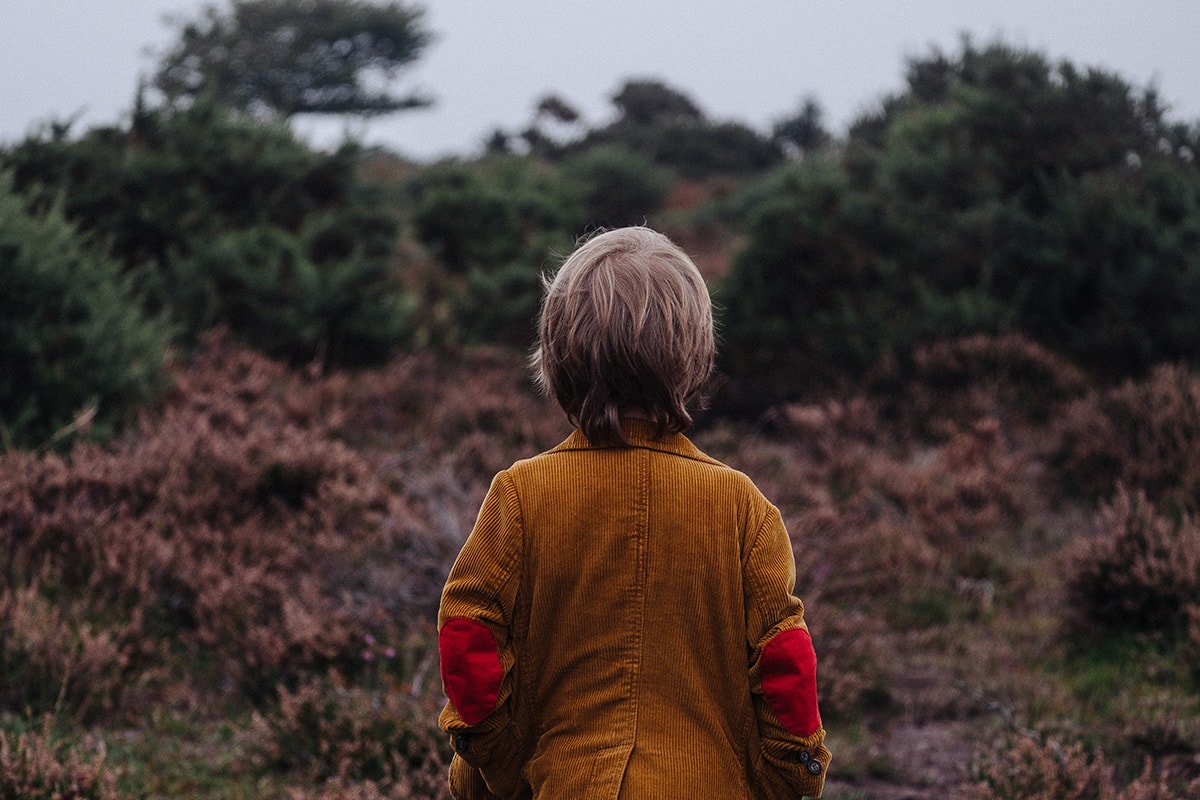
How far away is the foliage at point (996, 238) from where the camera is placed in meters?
9.53

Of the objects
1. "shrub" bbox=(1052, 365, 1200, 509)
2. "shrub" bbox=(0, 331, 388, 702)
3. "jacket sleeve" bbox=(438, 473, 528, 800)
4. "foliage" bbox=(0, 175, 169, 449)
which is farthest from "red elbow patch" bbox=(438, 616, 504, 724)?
"shrub" bbox=(1052, 365, 1200, 509)

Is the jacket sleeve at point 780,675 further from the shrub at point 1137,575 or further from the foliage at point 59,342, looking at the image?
the foliage at point 59,342

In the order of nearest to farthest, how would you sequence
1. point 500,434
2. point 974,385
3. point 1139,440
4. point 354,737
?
point 354,737 < point 1139,440 < point 500,434 < point 974,385

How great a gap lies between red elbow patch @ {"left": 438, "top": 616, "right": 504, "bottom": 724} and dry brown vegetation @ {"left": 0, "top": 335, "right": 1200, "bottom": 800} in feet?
5.43

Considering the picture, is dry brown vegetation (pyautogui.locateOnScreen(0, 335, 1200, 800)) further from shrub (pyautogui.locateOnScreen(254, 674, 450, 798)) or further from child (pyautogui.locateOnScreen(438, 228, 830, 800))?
child (pyautogui.locateOnScreen(438, 228, 830, 800))

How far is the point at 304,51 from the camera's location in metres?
27.1

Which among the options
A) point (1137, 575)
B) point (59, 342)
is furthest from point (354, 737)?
point (59, 342)

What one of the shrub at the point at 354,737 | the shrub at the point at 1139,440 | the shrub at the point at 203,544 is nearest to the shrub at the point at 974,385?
the shrub at the point at 1139,440

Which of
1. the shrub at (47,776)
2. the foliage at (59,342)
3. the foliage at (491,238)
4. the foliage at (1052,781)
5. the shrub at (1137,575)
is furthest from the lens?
the foliage at (491,238)

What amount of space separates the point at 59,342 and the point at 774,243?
7709 millimetres

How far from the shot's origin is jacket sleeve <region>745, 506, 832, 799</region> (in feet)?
5.52

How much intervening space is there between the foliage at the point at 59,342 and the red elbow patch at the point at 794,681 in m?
5.40

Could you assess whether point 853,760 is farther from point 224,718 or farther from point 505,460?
point 505,460

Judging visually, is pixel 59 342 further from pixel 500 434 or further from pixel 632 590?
pixel 632 590
